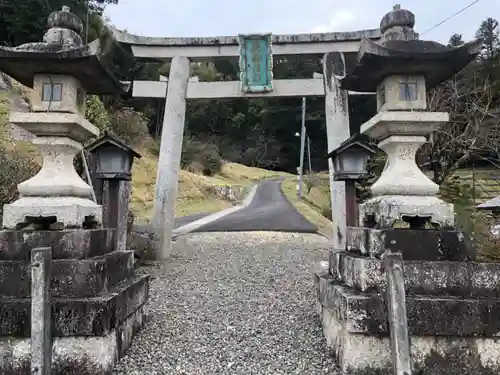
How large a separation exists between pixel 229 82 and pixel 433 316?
6.46 metres

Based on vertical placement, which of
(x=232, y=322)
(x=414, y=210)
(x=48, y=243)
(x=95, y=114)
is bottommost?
(x=232, y=322)

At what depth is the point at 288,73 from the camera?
32938mm

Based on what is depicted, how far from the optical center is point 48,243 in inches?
128

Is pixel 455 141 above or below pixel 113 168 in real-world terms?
above

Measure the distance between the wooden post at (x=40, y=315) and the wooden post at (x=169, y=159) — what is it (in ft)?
17.8

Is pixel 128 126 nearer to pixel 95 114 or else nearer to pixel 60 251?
pixel 95 114

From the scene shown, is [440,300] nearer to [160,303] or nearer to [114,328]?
[114,328]

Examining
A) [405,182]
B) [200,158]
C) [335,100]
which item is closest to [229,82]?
[335,100]

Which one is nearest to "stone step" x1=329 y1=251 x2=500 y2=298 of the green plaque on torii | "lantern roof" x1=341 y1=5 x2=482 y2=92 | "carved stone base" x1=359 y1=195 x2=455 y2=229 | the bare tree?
"carved stone base" x1=359 y1=195 x2=455 y2=229

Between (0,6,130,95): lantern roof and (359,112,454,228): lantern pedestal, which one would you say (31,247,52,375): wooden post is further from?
(359,112,454,228): lantern pedestal

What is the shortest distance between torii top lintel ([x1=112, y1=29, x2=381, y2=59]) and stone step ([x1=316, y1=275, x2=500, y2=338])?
6.55 meters

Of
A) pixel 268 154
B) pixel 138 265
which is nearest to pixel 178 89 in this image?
pixel 138 265

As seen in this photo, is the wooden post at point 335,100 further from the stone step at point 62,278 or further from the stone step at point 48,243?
the stone step at point 62,278

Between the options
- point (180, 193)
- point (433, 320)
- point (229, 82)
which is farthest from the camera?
point (180, 193)
